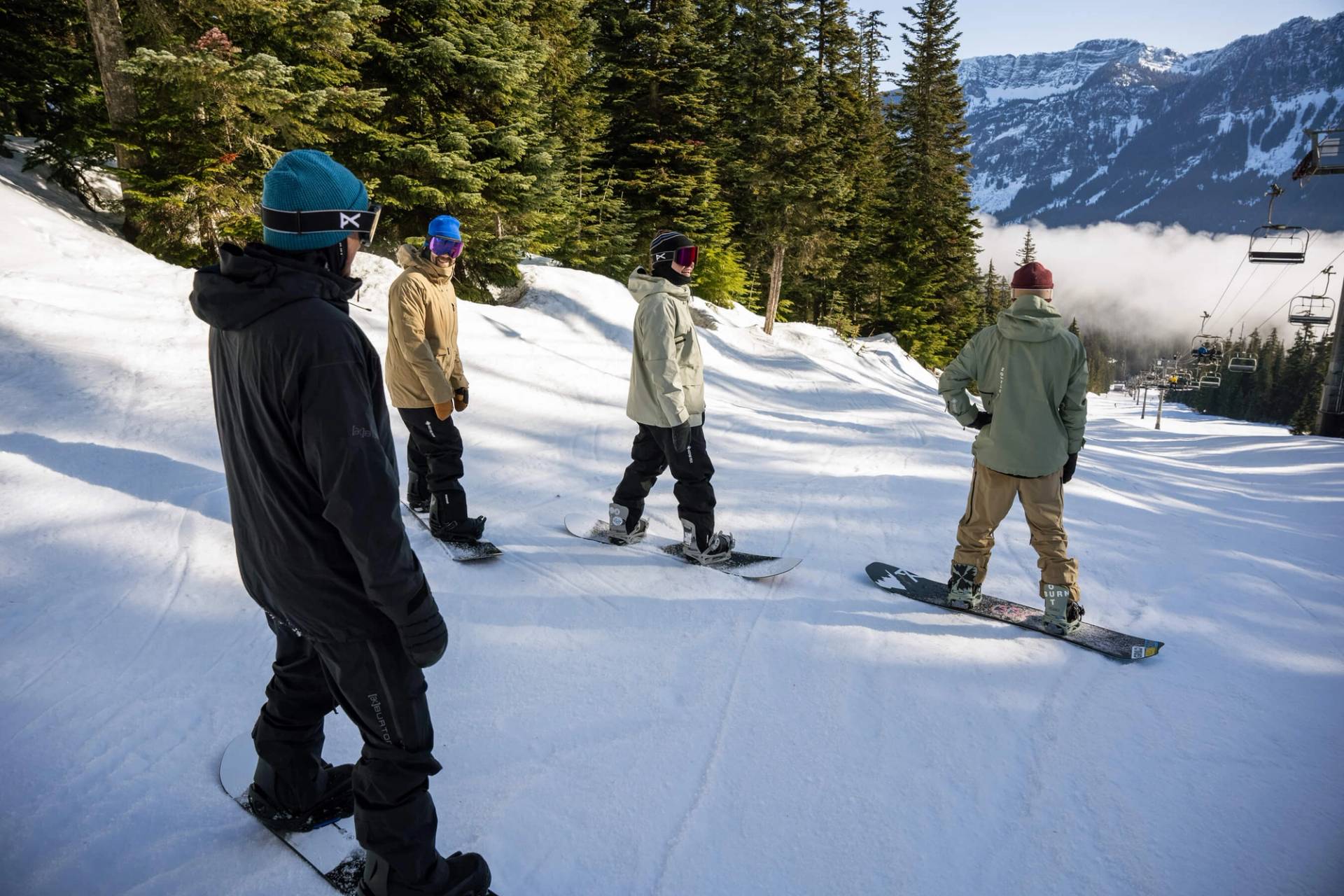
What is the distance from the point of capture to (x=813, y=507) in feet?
22.2

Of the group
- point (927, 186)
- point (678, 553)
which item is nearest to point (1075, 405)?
point (678, 553)

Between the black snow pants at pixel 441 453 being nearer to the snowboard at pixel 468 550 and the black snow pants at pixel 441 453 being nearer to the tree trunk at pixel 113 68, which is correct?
the snowboard at pixel 468 550

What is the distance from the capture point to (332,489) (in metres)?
1.77

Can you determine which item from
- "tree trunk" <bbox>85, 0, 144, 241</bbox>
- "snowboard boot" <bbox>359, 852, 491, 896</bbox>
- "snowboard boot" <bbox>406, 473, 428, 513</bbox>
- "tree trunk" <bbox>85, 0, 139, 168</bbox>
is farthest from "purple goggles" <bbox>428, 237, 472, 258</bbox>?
"tree trunk" <bbox>85, 0, 139, 168</bbox>

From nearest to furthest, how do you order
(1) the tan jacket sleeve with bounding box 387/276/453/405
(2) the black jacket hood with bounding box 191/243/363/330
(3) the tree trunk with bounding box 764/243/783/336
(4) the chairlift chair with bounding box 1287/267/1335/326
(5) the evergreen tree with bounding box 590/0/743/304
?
(2) the black jacket hood with bounding box 191/243/363/330 < (1) the tan jacket sleeve with bounding box 387/276/453/405 < (5) the evergreen tree with bounding box 590/0/743/304 < (3) the tree trunk with bounding box 764/243/783/336 < (4) the chairlift chair with bounding box 1287/267/1335/326

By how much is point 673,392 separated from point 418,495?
2400 millimetres

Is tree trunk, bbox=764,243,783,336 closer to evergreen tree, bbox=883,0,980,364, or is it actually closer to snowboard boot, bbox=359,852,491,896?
evergreen tree, bbox=883,0,980,364

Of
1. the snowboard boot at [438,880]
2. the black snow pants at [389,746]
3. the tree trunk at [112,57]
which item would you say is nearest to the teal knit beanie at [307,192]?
the black snow pants at [389,746]

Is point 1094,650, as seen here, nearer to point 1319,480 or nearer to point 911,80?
point 1319,480

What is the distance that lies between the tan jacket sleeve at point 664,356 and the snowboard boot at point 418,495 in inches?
87.0

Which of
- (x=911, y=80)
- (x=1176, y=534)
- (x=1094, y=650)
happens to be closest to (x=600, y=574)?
(x=1094, y=650)

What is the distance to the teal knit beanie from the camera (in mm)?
1858

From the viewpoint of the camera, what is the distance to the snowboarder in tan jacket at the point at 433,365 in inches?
177

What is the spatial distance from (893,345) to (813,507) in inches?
1049
